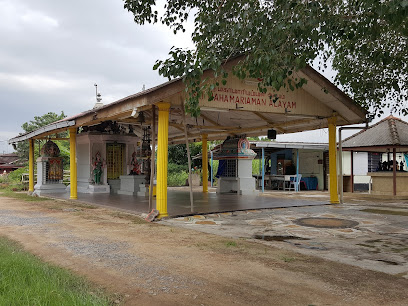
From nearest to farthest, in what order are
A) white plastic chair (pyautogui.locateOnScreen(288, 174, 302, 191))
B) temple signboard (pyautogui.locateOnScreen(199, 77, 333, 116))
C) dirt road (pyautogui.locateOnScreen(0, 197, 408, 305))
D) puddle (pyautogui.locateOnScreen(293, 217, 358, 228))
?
dirt road (pyautogui.locateOnScreen(0, 197, 408, 305)), puddle (pyautogui.locateOnScreen(293, 217, 358, 228)), temple signboard (pyautogui.locateOnScreen(199, 77, 333, 116)), white plastic chair (pyautogui.locateOnScreen(288, 174, 302, 191))

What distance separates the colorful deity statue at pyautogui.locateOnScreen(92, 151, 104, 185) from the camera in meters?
17.5

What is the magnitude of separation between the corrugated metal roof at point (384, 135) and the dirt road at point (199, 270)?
13.0 metres

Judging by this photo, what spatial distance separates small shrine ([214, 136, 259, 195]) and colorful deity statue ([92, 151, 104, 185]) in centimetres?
560

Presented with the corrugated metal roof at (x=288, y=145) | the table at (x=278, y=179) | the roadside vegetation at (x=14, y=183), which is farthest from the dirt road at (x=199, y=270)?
the roadside vegetation at (x=14, y=183)

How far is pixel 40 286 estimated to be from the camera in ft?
11.7

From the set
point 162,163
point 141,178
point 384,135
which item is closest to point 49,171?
point 141,178

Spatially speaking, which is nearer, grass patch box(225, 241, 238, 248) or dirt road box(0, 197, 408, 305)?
dirt road box(0, 197, 408, 305)

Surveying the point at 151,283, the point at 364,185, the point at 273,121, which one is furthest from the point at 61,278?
the point at 364,185

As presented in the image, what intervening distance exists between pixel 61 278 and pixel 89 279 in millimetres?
308

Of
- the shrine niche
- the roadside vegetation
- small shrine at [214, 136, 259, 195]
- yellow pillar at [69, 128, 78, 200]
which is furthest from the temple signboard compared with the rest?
the roadside vegetation

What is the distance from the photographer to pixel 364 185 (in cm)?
2320

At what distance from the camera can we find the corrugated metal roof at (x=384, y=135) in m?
17.0

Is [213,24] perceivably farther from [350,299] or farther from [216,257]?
[350,299]

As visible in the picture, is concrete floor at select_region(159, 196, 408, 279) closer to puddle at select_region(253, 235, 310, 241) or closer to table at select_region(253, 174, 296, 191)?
puddle at select_region(253, 235, 310, 241)
